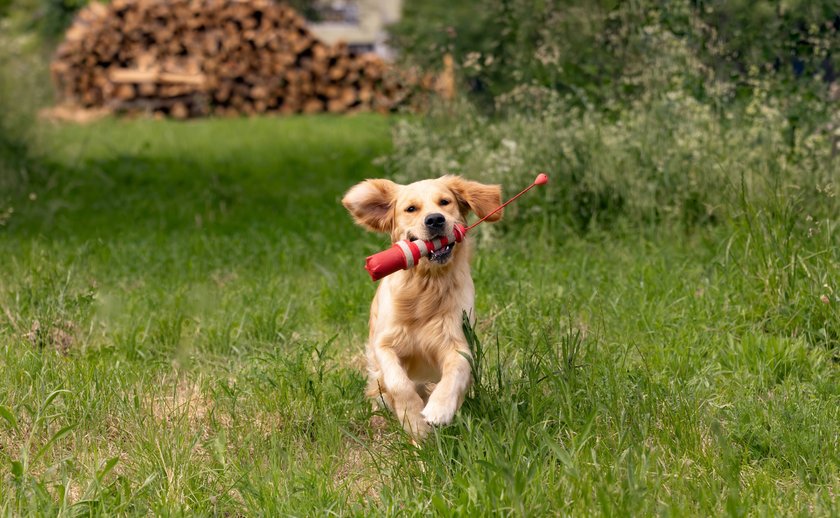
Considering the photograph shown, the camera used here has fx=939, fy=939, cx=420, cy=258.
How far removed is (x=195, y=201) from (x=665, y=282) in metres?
5.13

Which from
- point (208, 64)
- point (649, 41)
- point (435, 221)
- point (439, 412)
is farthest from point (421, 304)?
point (208, 64)

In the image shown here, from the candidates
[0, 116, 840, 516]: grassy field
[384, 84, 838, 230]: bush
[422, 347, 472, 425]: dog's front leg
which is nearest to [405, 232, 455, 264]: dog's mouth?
[422, 347, 472, 425]: dog's front leg

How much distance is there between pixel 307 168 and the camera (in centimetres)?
1058

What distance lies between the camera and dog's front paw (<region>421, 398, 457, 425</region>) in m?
2.98

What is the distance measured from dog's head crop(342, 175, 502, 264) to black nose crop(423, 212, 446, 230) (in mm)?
99

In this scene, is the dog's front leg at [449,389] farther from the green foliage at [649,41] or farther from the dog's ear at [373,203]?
the green foliage at [649,41]

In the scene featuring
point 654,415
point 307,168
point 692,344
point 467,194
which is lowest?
point 307,168

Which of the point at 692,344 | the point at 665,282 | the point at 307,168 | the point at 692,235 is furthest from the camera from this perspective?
the point at 307,168

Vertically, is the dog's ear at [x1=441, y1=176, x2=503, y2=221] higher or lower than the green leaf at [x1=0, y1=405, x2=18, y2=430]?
higher

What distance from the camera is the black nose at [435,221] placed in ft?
10.8

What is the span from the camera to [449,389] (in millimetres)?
3096

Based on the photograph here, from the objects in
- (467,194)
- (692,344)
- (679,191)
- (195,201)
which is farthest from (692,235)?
(195,201)

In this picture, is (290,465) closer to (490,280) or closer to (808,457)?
(808,457)

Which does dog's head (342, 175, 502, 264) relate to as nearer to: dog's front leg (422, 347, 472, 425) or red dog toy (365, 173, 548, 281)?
red dog toy (365, 173, 548, 281)
